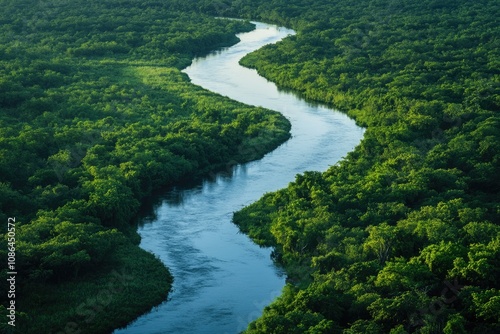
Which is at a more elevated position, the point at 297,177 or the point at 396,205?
the point at 396,205

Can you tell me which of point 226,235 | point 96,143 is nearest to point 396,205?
point 226,235

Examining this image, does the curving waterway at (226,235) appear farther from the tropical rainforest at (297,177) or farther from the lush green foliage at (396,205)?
the lush green foliage at (396,205)

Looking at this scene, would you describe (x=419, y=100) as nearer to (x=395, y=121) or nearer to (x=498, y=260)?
(x=395, y=121)

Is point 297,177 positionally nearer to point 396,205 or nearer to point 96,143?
point 396,205

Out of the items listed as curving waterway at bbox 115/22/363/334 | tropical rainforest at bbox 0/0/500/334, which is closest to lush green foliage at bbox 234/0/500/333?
tropical rainforest at bbox 0/0/500/334

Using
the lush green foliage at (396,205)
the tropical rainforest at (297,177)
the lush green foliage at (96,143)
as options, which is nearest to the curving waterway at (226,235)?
the tropical rainforest at (297,177)

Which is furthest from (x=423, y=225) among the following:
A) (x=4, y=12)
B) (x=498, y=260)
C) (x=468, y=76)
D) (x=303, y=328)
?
(x=4, y=12)

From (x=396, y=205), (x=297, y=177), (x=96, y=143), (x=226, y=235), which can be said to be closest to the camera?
(x=396, y=205)
